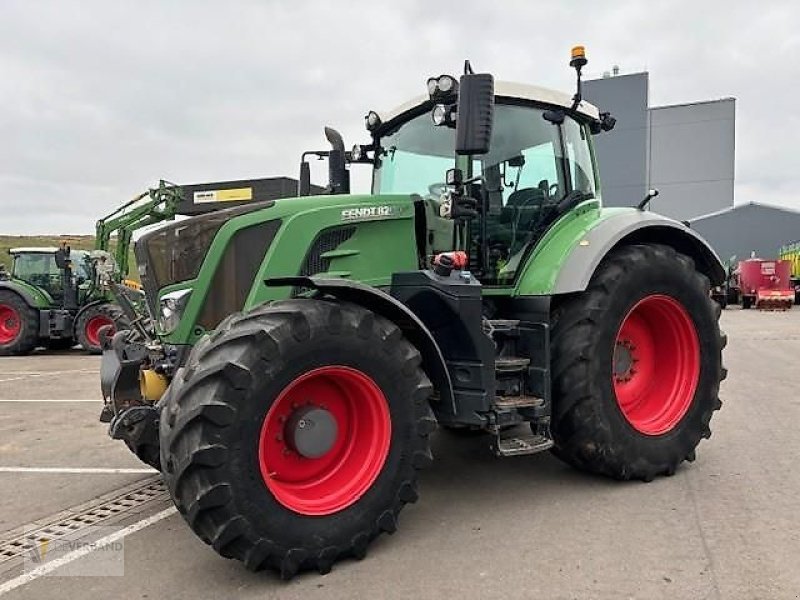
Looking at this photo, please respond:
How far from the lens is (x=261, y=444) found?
3.29 m

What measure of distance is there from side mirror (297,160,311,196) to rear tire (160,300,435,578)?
2365 mm

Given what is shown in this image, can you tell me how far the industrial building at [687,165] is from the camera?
35.3 metres

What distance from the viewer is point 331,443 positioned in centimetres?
360

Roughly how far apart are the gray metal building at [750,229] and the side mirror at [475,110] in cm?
3707

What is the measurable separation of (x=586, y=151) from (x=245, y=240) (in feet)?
9.23

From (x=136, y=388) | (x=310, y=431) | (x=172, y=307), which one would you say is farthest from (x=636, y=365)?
(x=136, y=388)

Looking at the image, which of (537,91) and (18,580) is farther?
(537,91)

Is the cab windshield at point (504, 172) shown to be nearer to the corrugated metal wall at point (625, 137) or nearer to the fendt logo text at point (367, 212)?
the fendt logo text at point (367, 212)

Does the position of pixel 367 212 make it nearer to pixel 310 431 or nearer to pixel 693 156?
pixel 310 431

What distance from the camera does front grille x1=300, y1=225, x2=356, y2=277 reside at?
4055 mm

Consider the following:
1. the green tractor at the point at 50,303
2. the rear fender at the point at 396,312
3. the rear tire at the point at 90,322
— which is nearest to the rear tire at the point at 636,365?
the rear fender at the point at 396,312

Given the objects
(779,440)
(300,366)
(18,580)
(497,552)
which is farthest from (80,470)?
(779,440)

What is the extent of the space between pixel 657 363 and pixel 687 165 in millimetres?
36075

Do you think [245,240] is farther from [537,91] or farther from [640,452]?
[640,452]
